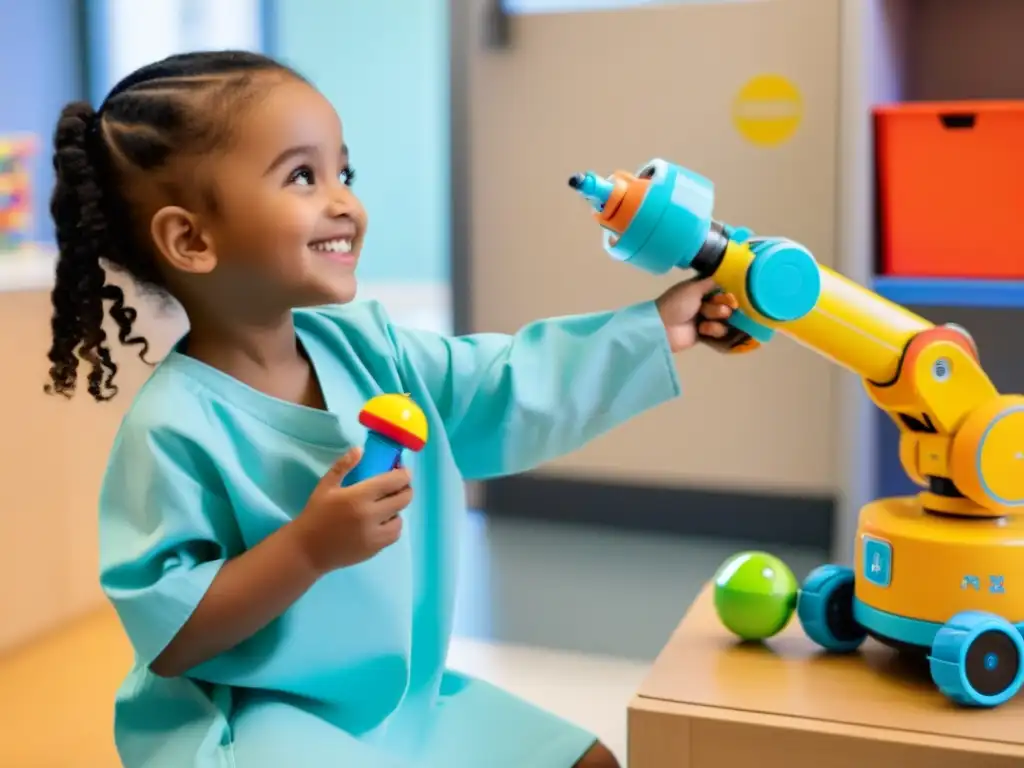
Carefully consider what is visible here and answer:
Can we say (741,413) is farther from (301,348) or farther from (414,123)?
(414,123)

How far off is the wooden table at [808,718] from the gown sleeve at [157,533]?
0.99 feet

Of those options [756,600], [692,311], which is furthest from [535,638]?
[692,311]

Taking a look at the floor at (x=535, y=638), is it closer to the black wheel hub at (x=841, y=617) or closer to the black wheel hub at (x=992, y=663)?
the black wheel hub at (x=841, y=617)

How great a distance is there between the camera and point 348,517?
743mm

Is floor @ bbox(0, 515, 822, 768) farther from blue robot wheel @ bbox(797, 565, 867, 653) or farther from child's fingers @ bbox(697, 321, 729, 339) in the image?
child's fingers @ bbox(697, 321, 729, 339)

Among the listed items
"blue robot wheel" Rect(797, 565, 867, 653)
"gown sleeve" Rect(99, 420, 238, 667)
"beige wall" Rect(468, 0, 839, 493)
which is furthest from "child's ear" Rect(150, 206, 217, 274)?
"beige wall" Rect(468, 0, 839, 493)

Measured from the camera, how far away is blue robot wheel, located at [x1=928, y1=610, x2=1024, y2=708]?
2.60 feet

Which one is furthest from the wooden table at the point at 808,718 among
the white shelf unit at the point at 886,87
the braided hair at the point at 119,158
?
the white shelf unit at the point at 886,87

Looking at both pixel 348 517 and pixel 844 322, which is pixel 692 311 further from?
pixel 348 517

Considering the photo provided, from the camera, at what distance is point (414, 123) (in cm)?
305

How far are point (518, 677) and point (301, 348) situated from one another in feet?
1.92

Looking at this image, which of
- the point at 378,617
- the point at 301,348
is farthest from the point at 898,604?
the point at 301,348

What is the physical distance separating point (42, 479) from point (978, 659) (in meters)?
1.05

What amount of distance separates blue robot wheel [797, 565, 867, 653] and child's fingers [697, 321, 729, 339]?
205 millimetres
